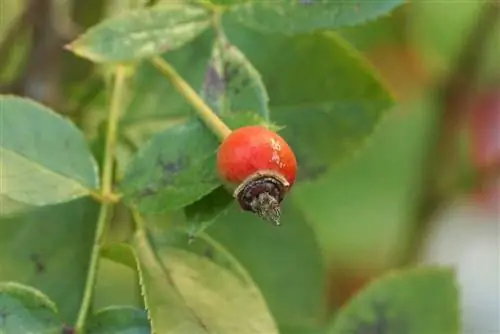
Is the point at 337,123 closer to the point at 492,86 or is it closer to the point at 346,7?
the point at 346,7

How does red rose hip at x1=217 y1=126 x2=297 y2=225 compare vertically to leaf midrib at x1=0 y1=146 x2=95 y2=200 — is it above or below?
below

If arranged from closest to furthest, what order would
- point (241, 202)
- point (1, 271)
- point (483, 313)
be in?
point (241, 202) < point (1, 271) < point (483, 313)

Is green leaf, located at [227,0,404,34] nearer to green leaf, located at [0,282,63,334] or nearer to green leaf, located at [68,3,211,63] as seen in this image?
green leaf, located at [68,3,211,63]

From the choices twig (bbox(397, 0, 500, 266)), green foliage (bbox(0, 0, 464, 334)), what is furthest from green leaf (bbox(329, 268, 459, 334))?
twig (bbox(397, 0, 500, 266))

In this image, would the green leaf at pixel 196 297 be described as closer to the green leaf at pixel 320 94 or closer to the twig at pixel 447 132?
the green leaf at pixel 320 94

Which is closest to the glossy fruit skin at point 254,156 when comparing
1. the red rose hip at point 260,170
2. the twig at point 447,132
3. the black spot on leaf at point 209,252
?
the red rose hip at point 260,170

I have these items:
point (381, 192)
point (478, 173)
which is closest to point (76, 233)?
point (478, 173)

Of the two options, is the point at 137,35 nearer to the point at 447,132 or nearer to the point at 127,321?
the point at 127,321
